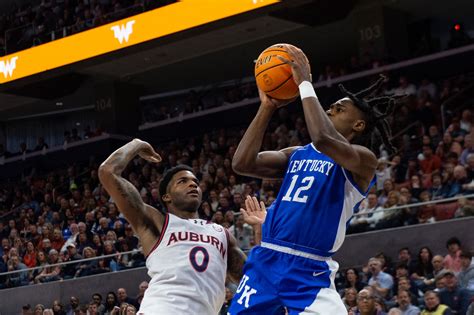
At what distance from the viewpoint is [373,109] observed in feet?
16.3

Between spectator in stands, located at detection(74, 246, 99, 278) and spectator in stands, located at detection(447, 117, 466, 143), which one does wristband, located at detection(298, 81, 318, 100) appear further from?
spectator in stands, located at detection(74, 246, 99, 278)

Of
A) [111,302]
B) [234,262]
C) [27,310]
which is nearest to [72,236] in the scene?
[27,310]

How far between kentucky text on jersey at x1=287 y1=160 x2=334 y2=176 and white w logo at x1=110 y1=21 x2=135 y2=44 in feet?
46.3

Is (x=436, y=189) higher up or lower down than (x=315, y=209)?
lower down

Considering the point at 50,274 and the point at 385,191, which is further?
the point at 50,274

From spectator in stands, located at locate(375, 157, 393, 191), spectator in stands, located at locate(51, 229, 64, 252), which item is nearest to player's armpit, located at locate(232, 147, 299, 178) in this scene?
spectator in stands, located at locate(375, 157, 393, 191)

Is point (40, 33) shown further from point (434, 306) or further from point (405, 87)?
point (434, 306)

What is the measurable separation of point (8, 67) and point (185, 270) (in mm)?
Result: 16242

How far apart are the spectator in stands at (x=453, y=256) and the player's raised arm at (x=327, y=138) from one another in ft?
20.4

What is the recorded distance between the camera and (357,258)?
1262 cm

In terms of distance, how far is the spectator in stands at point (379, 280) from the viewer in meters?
10.6

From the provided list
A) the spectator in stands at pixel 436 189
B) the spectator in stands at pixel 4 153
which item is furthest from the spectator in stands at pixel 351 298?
the spectator in stands at pixel 4 153

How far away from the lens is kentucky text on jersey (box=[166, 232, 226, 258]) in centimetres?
562

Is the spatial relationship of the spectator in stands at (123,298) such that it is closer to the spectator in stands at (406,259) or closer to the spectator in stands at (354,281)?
the spectator in stands at (354,281)
